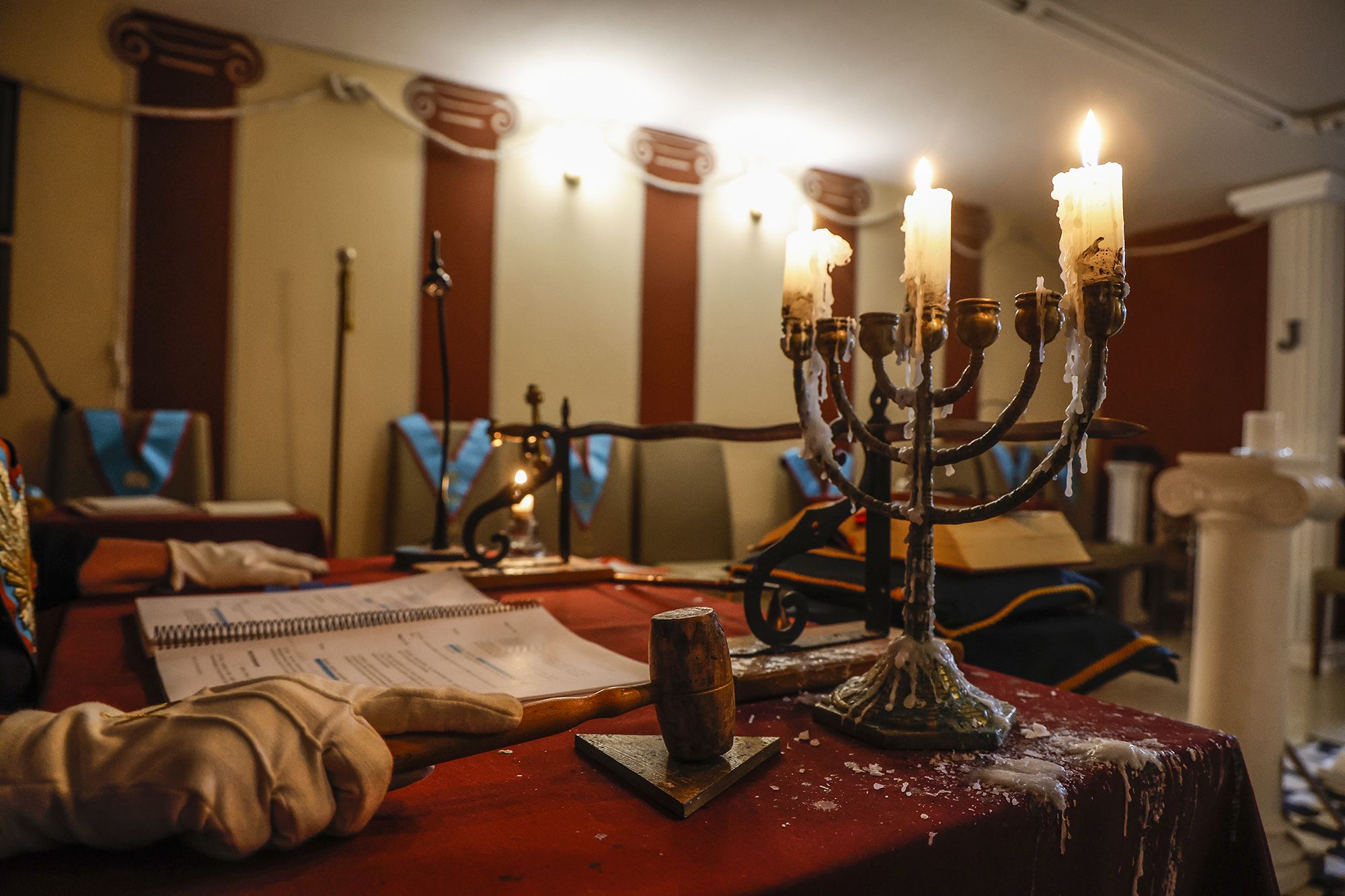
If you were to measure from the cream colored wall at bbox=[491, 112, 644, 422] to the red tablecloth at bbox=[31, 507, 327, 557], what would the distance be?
165 cm

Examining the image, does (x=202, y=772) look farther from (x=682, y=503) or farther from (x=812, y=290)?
(x=682, y=503)

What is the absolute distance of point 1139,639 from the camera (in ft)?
3.36

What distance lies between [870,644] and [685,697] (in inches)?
13.9

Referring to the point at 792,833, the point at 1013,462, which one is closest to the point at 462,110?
the point at 1013,462

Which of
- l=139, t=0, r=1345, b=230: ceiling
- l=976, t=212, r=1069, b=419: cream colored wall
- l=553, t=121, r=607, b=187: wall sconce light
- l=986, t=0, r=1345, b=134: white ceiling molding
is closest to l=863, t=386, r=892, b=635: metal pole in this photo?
l=139, t=0, r=1345, b=230: ceiling

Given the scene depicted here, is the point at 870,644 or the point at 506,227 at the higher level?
the point at 506,227

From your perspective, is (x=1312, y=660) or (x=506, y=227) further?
(x=1312, y=660)

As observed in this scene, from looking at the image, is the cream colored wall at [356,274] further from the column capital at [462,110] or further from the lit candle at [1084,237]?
the lit candle at [1084,237]

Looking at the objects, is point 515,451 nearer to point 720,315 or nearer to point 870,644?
point 720,315

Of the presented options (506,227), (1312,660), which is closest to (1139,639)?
Result: (506,227)

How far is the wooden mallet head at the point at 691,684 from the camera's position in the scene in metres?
0.49

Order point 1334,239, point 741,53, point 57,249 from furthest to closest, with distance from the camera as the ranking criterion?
1. point 1334,239
2. point 741,53
3. point 57,249

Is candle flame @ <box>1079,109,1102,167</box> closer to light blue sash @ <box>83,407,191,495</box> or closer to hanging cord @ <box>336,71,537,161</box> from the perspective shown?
light blue sash @ <box>83,407,191,495</box>

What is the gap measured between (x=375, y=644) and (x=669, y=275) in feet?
12.6
